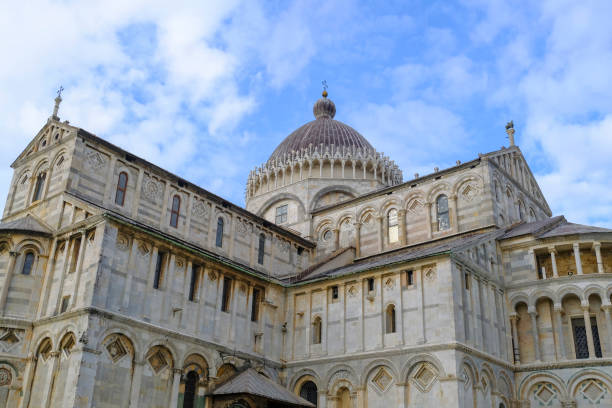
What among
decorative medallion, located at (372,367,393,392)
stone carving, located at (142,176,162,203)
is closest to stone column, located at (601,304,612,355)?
decorative medallion, located at (372,367,393,392)

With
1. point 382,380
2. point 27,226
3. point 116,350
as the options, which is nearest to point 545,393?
point 382,380

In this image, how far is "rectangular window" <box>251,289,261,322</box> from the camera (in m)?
30.0

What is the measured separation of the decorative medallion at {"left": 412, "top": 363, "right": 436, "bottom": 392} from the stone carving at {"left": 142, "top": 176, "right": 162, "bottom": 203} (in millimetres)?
15686

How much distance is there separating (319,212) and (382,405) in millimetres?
17016

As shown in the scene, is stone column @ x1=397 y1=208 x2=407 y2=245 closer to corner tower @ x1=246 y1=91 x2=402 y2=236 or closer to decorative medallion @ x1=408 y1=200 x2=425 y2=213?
decorative medallion @ x1=408 y1=200 x2=425 y2=213

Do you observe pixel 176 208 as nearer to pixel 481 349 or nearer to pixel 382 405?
pixel 382 405

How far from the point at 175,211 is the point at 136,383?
11.0 m

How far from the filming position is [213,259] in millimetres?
28266

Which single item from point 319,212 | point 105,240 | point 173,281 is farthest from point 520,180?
point 105,240

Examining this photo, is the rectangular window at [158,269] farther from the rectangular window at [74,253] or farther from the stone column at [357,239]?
the stone column at [357,239]

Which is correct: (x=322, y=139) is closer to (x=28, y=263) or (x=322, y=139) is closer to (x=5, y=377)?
(x=28, y=263)

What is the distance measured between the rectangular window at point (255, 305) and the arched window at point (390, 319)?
6665 mm

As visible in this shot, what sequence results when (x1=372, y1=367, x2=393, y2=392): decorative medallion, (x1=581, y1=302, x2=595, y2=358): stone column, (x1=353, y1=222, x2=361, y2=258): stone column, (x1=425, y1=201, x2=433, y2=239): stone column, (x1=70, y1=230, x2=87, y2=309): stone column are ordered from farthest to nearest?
1. (x1=353, y1=222, x2=361, y2=258): stone column
2. (x1=425, y1=201, x2=433, y2=239): stone column
3. (x1=581, y1=302, x2=595, y2=358): stone column
4. (x1=372, y1=367, x2=393, y2=392): decorative medallion
5. (x1=70, y1=230, x2=87, y2=309): stone column

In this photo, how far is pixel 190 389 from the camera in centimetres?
2592
